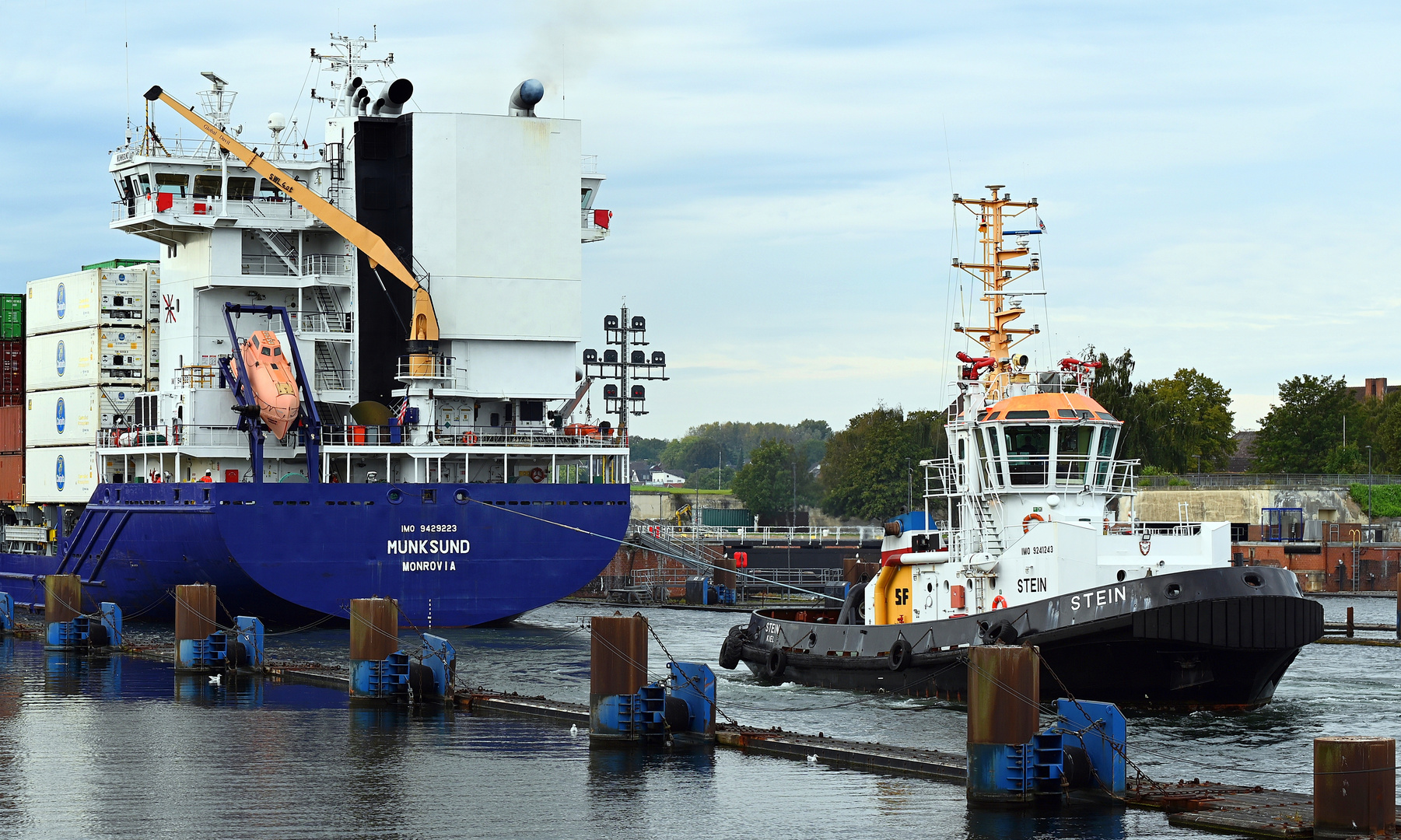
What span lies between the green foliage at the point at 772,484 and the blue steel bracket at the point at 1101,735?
10766 cm

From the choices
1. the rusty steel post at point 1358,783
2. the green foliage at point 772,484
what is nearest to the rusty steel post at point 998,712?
the rusty steel post at point 1358,783

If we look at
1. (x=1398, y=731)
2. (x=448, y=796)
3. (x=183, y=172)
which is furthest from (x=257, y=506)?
(x=1398, y=731)

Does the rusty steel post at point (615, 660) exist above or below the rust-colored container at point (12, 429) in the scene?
below

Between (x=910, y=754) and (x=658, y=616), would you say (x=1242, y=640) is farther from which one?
(x=658, y=616)

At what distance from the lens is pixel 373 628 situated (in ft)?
90.7

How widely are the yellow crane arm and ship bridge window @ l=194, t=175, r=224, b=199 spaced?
2.41 metres

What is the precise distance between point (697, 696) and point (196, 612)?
47.5ft

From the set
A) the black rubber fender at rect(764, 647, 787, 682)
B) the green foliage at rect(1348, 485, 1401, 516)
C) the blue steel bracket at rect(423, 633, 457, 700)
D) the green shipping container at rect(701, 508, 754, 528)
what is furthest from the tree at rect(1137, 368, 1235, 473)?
the blue steel bracket at rect(423, 633, 457, 700)

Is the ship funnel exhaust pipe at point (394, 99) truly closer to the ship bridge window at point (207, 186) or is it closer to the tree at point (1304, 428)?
the ship bridge window at point (207, 186)

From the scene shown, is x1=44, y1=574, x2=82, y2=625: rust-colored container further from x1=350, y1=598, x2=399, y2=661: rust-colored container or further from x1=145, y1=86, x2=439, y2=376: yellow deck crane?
x1=350, y1=598, x2=399, y2=661: rust-colored container

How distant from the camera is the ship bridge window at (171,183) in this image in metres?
45.2

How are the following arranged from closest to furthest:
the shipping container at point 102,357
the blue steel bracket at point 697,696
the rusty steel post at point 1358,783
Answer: the rusty steel post at point 1358,783 < the blue steel bracket at point 697,696 < the shipping container at point 102,357

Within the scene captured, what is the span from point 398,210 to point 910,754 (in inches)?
1036

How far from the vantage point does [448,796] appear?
63.2 ft
